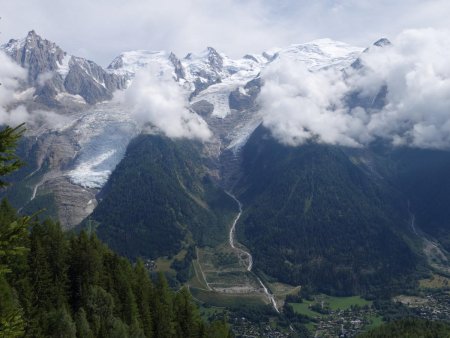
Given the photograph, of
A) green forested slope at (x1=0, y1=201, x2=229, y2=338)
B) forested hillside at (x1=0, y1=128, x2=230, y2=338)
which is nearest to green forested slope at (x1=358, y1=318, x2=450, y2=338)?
green forested slope at (x1=0, y1=201, x2=229, y2=338)

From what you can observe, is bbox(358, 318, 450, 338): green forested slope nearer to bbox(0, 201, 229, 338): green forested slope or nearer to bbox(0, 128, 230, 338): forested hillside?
bbox(0, 201, 229, 338): green forested slope

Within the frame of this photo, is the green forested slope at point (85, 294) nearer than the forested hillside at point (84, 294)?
No

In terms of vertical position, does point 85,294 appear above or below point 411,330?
above

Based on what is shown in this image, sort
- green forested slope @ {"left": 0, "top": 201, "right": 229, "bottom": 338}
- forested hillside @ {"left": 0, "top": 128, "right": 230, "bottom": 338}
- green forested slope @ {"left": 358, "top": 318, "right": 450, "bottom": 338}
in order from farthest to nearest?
green forested slope @ {"left": 358, "top": 318, "right": 450, "bottom": 338}, green forested slope @ {"left": 0, "top": 201, "right": 229, "bottom": 338}, forested hillside @ {"left": 0, "top": 128, "right": 230, "bottom": 338}

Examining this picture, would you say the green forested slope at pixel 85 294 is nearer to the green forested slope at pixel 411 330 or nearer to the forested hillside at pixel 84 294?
the forested hillside at pixel 84 294

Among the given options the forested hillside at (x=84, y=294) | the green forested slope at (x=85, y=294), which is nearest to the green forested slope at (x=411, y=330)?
the green forested slope at (x=85, y=294)

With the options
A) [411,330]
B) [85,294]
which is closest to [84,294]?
[85,294]

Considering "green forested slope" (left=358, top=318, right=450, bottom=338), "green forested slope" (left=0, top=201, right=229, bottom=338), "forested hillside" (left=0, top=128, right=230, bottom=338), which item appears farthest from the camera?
"green forested slope" (left=358, top=318, right=450, bottom=338)

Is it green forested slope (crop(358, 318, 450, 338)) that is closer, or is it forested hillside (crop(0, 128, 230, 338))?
forested hillside (crop(0, 128, 230, 338))

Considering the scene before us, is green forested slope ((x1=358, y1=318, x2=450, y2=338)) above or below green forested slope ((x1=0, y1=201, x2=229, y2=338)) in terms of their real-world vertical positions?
below

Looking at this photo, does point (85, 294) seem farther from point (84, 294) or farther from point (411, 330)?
point (411, 330)

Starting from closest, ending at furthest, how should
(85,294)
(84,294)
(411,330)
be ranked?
(85,294), (84,294), (411,330)
